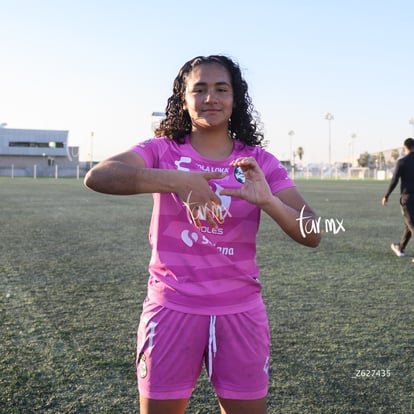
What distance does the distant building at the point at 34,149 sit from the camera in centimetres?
9612

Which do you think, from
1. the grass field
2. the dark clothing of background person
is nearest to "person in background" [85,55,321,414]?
the grass field

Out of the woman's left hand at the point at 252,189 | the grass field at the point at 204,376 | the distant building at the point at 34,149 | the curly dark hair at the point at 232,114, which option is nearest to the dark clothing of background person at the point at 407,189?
the grass field at the point at 204,376

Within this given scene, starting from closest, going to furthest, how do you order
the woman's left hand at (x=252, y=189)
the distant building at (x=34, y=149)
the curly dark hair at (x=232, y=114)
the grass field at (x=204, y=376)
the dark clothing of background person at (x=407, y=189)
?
the woman's left hand at (x=252, y=189), the curly dark hair at (x=232, y=114), the grass field at (x=204, y=376), the dark clothing of background person at (x=407, y=189), the distant building at (x=34, y=149)

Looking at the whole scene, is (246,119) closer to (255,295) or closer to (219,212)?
(219,212)

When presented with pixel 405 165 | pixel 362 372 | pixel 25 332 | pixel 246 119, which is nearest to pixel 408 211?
pixel 405 165

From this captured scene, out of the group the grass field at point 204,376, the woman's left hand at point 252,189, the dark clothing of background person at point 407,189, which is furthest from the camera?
the dark clothing of background person at point 407,189

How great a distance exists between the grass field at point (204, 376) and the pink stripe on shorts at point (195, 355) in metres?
0.98

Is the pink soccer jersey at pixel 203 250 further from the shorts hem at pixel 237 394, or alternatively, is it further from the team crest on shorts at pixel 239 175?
the shorts hem at pixel 237 394

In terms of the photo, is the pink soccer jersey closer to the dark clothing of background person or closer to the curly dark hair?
the curly dark hair

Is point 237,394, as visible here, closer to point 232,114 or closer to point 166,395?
point 166,395

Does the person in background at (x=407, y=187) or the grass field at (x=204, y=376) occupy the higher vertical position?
the person in background at (x=407, y=187)

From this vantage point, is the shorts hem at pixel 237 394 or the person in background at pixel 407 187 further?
the person in background at pixel 407 187

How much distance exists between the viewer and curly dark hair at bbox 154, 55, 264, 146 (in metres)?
2.33

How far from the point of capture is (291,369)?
397 centimetres
